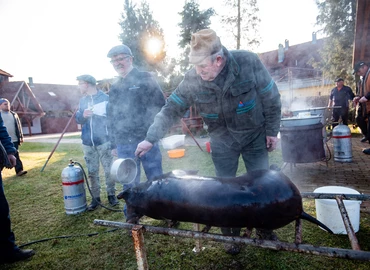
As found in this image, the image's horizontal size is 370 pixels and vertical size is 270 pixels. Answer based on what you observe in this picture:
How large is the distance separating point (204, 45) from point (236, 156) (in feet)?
4.12

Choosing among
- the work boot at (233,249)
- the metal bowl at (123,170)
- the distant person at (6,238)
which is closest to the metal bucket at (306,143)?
the work boot at (233,249)

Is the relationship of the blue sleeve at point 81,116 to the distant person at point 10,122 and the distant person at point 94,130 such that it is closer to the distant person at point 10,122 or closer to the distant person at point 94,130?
the distant person at point 94,130

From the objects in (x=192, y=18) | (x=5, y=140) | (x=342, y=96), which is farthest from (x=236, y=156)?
(x=192, y=18)

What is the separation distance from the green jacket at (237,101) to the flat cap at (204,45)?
21 cm

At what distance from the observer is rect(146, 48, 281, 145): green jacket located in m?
2.20

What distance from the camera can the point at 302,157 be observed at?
15.1ft

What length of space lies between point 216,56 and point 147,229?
1559mm

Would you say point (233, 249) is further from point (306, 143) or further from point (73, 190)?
point (306, 143)

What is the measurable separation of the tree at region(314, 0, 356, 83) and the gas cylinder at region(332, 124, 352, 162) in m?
12.6

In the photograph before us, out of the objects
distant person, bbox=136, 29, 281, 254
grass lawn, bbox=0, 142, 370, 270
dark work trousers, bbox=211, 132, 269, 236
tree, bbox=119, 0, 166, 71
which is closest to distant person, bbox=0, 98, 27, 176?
grass lawn, bbox=0, 142, 370, 270

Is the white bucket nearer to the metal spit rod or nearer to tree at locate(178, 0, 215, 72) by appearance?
the metal spit rod

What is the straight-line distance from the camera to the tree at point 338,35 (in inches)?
606

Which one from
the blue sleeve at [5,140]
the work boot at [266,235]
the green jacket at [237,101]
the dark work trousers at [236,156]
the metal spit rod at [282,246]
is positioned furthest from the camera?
the blue sleeve at [5,140]

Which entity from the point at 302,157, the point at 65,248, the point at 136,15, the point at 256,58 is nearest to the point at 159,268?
the point at 65,248
